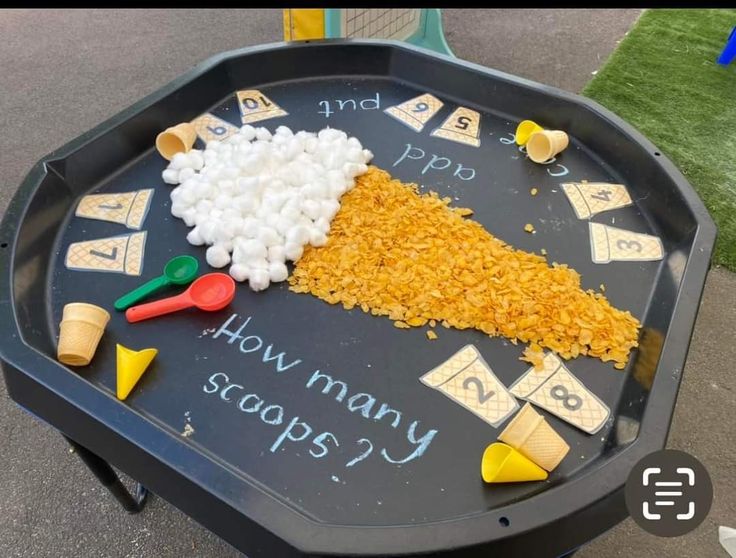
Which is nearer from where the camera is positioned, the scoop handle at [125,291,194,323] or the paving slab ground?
the scoop handle at [125,291,194,323]

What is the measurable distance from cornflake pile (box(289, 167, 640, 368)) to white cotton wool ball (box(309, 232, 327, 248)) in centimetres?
1

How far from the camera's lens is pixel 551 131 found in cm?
121

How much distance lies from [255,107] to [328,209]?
0.42m

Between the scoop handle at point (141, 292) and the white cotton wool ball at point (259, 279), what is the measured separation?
13 centimetres

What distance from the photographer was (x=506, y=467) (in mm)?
715

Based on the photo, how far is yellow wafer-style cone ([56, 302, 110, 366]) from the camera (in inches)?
32.6

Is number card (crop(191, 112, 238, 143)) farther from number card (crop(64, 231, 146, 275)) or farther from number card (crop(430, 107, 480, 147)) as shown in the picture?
number card (crop(430, 107, 480, 147))

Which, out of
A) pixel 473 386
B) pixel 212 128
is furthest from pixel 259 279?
pixel 212 128

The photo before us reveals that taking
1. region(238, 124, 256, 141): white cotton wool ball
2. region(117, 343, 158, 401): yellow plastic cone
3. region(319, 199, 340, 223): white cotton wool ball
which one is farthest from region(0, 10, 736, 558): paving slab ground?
region(238, 124, 256, 141): white cotton wool ball

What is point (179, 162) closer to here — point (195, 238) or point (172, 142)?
point (172, 142)

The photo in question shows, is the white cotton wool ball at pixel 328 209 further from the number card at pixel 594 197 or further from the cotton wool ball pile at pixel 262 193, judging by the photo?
the number card at pixel 594 197

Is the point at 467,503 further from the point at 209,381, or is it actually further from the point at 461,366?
the point at 209,381

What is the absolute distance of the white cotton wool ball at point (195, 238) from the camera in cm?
101
